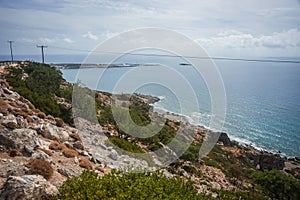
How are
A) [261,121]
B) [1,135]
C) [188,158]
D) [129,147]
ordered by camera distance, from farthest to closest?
[261,121]
[188,158]
[129,147]
[1,135]

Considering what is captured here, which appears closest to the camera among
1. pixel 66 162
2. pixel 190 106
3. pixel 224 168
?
pixel 66 162

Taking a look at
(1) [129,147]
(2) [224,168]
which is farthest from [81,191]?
(2) [224,168]

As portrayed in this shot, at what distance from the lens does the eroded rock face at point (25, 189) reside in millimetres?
8312

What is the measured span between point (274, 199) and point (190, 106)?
6433cm

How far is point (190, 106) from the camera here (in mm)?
93688

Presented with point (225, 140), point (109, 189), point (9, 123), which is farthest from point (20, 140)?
point (225, 140)

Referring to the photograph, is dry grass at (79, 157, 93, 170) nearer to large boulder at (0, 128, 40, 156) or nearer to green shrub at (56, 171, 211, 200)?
large boulder at (0, 128, 40, 156)

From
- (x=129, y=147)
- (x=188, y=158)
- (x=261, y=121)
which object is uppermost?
(x=129, y=147)

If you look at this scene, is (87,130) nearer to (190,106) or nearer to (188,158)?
(188,158)

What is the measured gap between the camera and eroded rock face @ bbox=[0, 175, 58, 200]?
8.31 m

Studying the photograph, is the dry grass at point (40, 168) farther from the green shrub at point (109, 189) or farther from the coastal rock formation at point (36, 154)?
the green shrub at point (109, 189)

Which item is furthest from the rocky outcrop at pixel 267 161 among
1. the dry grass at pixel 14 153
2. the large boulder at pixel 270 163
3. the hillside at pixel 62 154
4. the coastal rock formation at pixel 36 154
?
the dry grass at pixel 14 153

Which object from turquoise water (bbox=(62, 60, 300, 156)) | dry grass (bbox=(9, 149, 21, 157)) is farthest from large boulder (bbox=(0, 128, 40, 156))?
turquoise water (bbox=(62, 60, 300, 156))

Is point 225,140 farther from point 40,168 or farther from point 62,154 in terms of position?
point 40,168
